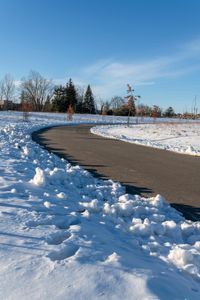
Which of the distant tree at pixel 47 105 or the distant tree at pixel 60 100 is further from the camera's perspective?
the distant tree at pixel 47 105

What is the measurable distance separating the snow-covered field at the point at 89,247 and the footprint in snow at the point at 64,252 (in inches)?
0.4

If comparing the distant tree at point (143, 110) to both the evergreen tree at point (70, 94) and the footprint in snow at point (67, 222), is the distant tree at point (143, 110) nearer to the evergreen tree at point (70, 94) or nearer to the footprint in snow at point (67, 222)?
the evergreen tree at point (70, 94)

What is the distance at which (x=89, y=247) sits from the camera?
3.96 metres

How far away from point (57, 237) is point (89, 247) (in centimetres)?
45

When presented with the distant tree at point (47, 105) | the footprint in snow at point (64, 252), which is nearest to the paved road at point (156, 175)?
the footprint in snow at point (64, 252)

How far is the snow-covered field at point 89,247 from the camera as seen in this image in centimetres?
311

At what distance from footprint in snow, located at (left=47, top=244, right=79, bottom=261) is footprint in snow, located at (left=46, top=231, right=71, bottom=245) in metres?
0.23

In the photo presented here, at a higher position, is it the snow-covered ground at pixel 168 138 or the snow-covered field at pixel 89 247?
the snow-covered field at pixel 89 247

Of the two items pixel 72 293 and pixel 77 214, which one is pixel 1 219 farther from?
pixel 72 293

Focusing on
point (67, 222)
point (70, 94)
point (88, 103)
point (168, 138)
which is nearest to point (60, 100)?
point (70, 94)

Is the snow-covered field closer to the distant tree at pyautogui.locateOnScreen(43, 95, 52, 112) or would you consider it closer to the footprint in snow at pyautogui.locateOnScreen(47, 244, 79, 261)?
the footprint in snow at pyautogui.locateOnScreen(47, 244, 79, 261)

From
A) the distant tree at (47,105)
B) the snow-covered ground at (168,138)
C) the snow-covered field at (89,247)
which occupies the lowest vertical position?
the snow-covered ground at (168,138)

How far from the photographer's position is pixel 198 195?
793cm

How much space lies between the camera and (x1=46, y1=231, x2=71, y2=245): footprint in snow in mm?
4070
